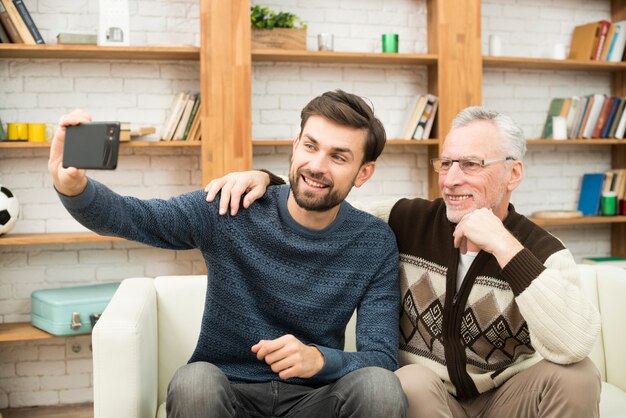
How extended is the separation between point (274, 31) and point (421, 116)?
882mm

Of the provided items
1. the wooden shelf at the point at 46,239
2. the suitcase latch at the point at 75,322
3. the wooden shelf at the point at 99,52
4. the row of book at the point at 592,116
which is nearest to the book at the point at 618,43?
the row of book at the point at 592,116

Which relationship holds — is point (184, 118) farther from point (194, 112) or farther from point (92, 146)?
point (92, 146)

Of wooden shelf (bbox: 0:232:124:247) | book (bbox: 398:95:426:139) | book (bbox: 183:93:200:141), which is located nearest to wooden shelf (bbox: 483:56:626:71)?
book (bbox: 398:95:426:139)

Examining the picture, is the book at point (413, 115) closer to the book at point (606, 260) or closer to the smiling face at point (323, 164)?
the book at point (606, 260)

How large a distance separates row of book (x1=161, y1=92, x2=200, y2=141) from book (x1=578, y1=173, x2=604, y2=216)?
7.43 ft

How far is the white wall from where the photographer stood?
3504mm

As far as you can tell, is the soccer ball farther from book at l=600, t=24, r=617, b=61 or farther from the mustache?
book at l=600, t=24, r=617, b=61

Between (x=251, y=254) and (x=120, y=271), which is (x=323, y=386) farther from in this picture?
(x=120, y=271)

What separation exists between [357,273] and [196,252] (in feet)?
6.57

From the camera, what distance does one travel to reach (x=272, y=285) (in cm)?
181

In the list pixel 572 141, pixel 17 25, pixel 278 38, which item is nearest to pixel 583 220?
pixel 572 141

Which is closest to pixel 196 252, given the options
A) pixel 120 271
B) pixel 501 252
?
pixel 120 271

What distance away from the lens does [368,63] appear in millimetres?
3838

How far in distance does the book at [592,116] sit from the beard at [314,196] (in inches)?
104
